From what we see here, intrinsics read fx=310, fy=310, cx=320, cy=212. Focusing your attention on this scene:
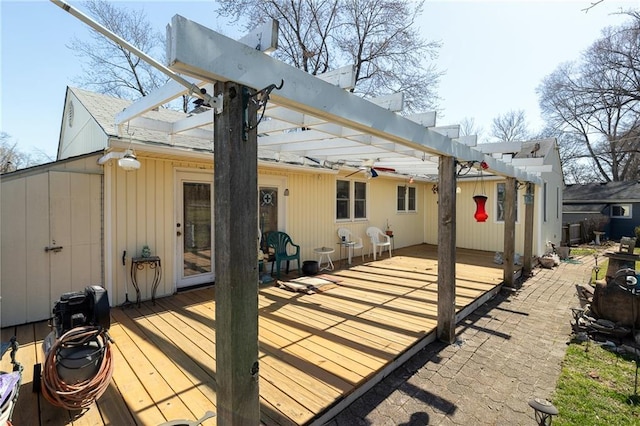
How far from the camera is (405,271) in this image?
682cm

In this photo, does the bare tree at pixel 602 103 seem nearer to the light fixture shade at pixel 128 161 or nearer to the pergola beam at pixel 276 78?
the pergola beam at pixel 276 78

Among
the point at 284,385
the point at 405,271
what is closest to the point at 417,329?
the point at 284,385

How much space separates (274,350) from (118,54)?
1375 centimetres

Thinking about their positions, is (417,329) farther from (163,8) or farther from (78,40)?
(78,40)

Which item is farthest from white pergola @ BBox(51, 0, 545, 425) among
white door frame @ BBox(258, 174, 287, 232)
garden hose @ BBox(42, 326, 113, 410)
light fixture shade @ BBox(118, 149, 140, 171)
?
white door frame @ BBox(258, 174, 287, 232)

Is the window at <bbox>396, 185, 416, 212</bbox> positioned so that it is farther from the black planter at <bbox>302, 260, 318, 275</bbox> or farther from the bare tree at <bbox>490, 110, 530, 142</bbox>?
the bare tree at <bbox>490, 110, 530, 142</bbox>

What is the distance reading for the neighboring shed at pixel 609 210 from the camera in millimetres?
15133

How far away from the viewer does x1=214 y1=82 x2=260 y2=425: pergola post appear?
155 cm

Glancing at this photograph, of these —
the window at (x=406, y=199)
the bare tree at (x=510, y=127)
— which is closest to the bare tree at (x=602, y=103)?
the bare tree at (x=510, y=127)

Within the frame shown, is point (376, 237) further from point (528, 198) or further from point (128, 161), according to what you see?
point (128, 161)

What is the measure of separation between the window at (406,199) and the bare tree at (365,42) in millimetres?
3761

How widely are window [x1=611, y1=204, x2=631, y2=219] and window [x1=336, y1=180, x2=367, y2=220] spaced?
1648cm

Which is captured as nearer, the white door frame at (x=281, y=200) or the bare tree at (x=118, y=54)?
the white door frame at (x=281, y=200)

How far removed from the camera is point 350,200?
27.1 ft
